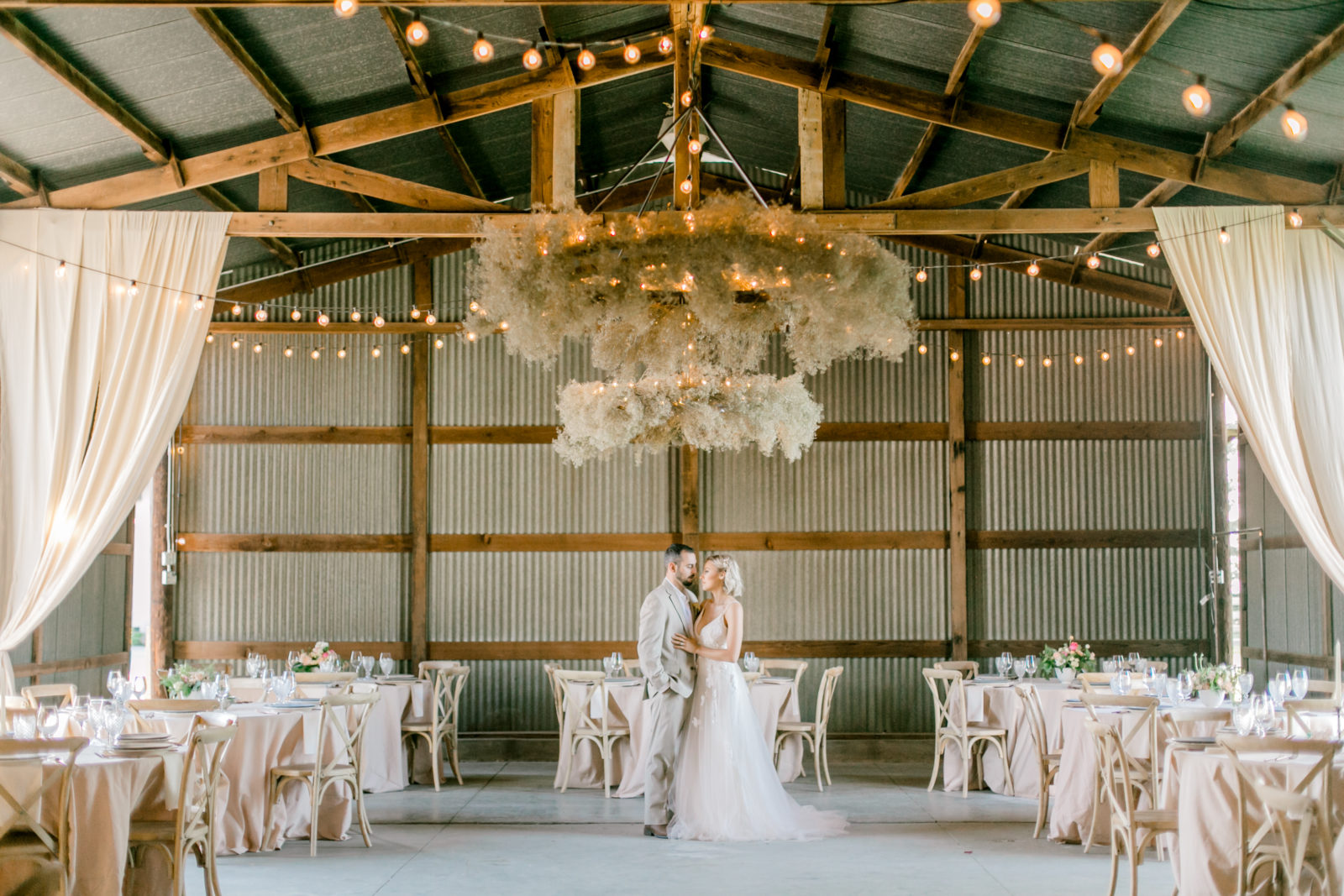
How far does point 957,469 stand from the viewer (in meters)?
12.2

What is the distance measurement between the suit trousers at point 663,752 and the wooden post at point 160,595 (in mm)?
6174

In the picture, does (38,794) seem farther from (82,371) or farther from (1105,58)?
(1105,58)

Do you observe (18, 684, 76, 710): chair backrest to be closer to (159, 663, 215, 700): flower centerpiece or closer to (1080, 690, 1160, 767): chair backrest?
(159, 663, 215, 700): flower centerpiece

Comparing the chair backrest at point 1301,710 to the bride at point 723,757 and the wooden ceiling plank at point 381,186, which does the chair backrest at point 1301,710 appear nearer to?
the bride at point 723,757

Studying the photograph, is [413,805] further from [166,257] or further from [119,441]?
[166,257]

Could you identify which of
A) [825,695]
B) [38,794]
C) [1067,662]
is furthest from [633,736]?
[38,794]

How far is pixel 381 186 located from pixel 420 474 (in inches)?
161

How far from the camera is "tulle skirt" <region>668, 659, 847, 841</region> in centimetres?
792

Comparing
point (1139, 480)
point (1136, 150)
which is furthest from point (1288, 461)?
point (1139, 480)

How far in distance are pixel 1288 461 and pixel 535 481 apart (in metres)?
7.03

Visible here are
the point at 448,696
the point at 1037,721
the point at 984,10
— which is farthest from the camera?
the point at 448,696

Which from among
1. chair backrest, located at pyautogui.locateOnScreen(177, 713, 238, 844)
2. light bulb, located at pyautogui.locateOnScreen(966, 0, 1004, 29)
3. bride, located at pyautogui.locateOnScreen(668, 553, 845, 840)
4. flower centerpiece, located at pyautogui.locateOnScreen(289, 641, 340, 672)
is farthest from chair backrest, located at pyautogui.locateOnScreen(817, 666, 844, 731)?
light bulb, located at pyautogui.locateOnScreen(966, 0, 1004, 29)

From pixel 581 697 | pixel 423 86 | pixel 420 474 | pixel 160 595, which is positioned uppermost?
pixel 423 86

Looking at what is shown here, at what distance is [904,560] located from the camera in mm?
12242
